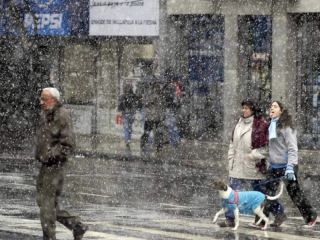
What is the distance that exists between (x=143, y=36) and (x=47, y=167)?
886 inches

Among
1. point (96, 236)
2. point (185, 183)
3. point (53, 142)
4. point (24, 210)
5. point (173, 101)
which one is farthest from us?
point (173, 101)

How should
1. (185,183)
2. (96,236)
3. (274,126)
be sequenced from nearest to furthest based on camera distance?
(96,236) → (274,126) → (185,183)

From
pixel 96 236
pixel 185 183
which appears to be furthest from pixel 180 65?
pixel 96 236

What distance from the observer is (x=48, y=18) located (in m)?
38.0

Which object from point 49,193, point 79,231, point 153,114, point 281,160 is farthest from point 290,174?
point 153,114

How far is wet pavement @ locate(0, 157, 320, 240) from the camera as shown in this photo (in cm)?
1519

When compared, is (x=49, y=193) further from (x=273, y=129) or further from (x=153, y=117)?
(x=153, y=117)

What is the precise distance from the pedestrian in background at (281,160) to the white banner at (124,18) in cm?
1928

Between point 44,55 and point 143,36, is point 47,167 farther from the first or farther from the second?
point 44,55

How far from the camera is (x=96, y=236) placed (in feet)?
48.2

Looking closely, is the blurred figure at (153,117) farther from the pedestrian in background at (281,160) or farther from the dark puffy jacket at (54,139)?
the dark puffy jacket at (54,139)

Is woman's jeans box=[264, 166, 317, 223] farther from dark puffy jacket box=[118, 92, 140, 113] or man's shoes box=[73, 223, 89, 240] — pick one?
dark puffy jacket box=[118, 92, 140, 113]

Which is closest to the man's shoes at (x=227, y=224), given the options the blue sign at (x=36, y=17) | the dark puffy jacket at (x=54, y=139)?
the dark puffy jacket at (x=54, y=139)

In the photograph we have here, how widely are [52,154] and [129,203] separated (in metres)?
5.86
